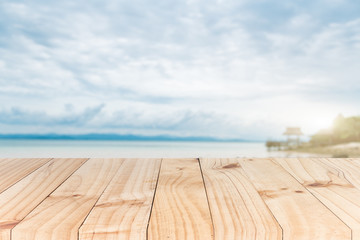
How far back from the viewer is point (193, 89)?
23.8 metres

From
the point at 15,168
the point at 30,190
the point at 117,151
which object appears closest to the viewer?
the point at 30,190

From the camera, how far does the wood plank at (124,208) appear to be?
0.73 meters

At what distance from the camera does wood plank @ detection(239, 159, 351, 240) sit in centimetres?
75

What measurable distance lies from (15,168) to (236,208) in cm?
91

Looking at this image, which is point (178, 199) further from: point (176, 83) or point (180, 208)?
point (176, 83)

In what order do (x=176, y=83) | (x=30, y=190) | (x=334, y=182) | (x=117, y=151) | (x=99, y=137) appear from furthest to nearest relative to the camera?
1. (x=99, y=137)
2. (x=176, y=83)
3. (x=117, y=151)
4. (x=334, y=182)
5. (x=30, y=190)

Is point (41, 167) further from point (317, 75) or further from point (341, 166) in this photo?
point (317, 75)

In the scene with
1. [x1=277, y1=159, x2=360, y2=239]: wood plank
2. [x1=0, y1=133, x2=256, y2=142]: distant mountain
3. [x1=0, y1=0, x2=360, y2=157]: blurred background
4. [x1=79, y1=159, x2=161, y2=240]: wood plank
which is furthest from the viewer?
[x1=0, y1=133, x2=256, y2=142]: distant mountain

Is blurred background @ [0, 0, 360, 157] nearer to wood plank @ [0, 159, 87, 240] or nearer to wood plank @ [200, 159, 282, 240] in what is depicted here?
wood plank @ [0, 159, 87, 240]

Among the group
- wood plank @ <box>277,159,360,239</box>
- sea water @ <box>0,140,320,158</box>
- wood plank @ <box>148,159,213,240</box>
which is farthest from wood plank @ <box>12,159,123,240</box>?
sea water @ <box>0,140,320,158</box>

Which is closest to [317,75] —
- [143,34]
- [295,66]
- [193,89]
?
[295,66]

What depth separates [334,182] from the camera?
1176 millimetres

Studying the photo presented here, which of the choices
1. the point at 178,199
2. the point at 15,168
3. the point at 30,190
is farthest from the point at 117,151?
the point at 178,199

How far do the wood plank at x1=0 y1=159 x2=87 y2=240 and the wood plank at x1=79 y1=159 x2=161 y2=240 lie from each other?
169mm
